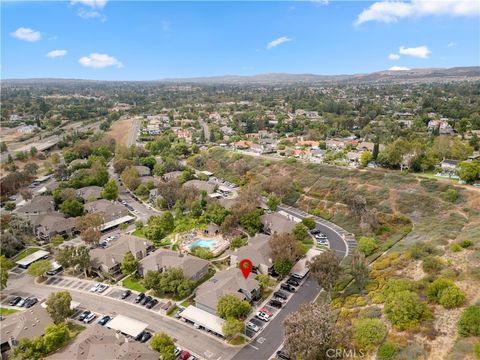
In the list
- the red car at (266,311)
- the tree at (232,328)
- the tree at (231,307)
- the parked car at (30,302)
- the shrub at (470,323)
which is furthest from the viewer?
the parked car at (30,302)

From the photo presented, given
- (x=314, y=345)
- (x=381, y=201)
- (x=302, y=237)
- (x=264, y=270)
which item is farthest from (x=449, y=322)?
(x=381, y=201)

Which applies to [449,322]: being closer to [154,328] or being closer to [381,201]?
[154,328]

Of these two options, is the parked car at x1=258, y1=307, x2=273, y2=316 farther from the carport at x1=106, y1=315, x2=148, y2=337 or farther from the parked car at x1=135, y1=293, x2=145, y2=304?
the parked car at x1=135, y1=293, x2=145, y2=304

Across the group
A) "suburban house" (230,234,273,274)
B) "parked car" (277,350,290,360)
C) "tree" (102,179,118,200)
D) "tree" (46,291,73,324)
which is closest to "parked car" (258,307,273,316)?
"parked car" (277,350,290,360)

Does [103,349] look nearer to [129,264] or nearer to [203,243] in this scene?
[129,264]

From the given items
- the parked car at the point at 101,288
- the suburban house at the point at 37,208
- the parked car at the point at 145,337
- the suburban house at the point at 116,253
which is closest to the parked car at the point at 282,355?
the parked car at the point at 145,337

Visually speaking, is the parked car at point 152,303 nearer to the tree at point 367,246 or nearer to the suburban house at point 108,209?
the suburban house at point 108,209
